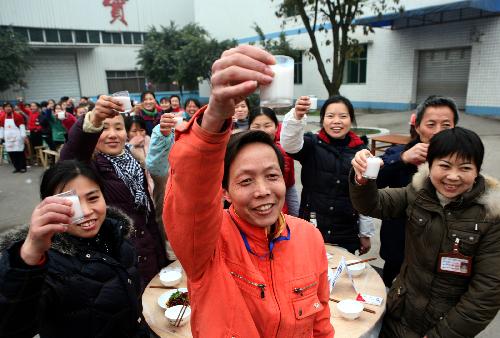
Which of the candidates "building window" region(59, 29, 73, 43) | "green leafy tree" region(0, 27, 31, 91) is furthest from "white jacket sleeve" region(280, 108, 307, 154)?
"building window" region(59, 29, 73, 43)

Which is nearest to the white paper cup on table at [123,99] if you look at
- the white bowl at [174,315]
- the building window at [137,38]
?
the white bowl at [174,315]

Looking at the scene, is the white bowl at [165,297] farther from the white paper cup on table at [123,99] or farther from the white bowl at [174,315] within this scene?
the white paper cup on table at [123,99]

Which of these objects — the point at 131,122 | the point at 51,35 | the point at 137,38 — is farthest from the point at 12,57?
the point at 131,122

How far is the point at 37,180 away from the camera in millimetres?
9297

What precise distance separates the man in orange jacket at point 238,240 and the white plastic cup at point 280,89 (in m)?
0.15

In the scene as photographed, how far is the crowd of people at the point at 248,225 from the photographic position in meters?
1.00

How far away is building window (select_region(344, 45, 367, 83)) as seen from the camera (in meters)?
18.9

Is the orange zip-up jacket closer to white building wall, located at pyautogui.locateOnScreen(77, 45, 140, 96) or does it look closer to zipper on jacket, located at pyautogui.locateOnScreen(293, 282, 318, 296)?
zipper on jacket, located at pyautogui.locateOnScreen(293, 282, 318, 296)

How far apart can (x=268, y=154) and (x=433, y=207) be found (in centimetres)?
126

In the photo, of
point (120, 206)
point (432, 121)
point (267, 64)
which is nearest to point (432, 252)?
point (432, 121)

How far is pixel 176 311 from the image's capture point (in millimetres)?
2066

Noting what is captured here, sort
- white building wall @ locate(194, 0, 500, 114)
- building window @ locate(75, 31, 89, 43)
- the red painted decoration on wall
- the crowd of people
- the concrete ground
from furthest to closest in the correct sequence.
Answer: the red painted decoration on wall → building window @ locate(75, 31, 89, 43) → white building wall @ locate(194, 0, 500, 114) → the concrete ground → the crowd of people

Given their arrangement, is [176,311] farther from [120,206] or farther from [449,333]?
[449,333]

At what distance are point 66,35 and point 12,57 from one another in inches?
224
